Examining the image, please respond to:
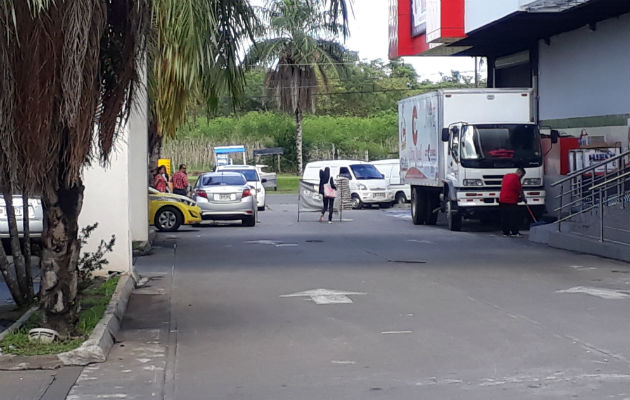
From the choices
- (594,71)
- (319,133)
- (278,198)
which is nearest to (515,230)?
(594,71)

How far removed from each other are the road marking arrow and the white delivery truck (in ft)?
39.4

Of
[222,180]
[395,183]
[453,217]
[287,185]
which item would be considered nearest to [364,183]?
[395,183]

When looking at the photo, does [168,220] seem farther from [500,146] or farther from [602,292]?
[602,292]

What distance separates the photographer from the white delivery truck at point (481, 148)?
83.4 feet

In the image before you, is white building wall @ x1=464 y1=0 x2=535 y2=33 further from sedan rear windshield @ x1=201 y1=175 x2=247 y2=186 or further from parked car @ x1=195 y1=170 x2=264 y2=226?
sedan rear windshield @ x1=201 y1=175 x2=247 y2=186

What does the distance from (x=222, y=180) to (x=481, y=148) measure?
873 cm

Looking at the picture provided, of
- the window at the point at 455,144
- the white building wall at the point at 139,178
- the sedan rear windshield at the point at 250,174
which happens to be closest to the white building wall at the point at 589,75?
the window at the point at 455,144

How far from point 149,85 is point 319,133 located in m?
56.4

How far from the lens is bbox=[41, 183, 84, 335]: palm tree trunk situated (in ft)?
31.2

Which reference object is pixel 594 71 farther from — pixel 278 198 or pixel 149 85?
pixel 278 198

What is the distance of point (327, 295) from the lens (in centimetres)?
1370

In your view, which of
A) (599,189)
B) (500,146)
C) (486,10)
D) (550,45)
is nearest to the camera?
(599,189)

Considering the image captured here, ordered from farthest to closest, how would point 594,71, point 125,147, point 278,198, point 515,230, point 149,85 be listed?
point 278,198, point 594,71, point 515,230, point 125,147, point 149,85

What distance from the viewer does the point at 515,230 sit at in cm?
2488
